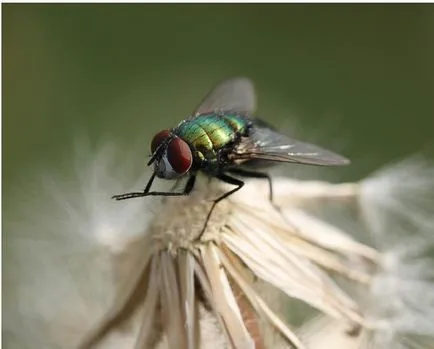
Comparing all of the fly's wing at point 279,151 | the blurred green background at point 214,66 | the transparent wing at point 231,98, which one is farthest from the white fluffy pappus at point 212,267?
the blurred green background at point 214,66

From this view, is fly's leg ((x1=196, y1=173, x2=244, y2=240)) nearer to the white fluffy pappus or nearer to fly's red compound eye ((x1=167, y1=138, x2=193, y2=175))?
the white fluffy pappus

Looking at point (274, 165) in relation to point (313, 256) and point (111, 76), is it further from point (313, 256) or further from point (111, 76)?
point (111, 76)

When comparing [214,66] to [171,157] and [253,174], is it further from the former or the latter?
[171,157]

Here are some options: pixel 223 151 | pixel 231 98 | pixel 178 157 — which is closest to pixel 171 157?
pixel 178 157

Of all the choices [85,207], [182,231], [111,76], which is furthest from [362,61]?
[182,231]

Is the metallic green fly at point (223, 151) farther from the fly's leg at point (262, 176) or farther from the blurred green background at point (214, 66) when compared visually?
the blurred green background at point (214, 66)

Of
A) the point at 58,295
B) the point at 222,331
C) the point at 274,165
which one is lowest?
the point at 58,295

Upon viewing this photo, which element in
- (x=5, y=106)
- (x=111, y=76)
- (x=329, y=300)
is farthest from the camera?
(x=111, y=76)
